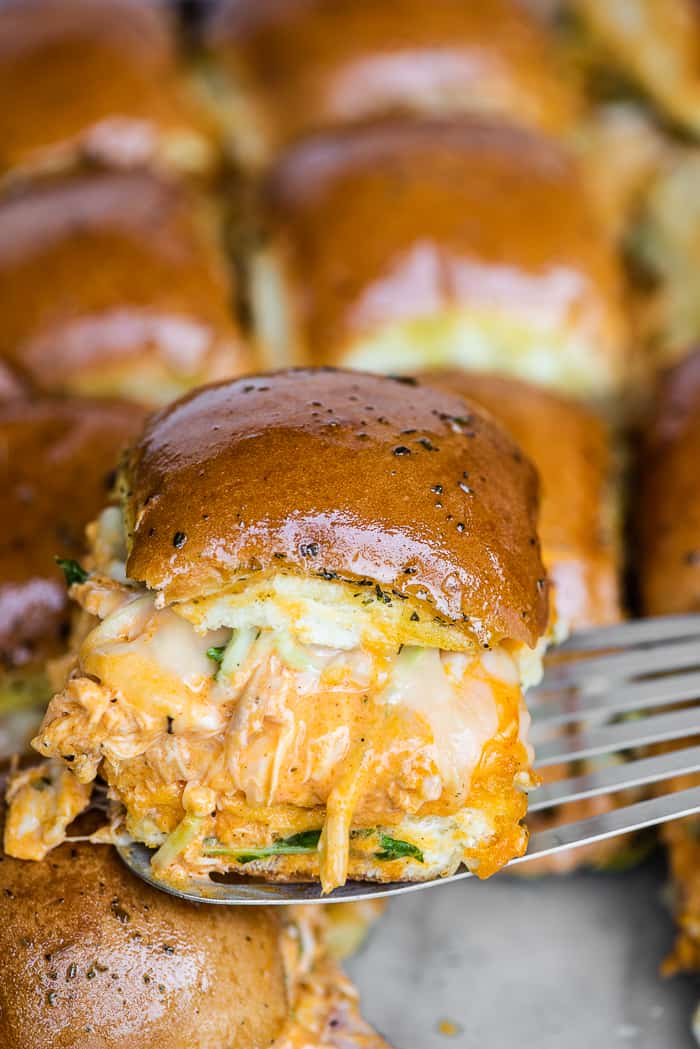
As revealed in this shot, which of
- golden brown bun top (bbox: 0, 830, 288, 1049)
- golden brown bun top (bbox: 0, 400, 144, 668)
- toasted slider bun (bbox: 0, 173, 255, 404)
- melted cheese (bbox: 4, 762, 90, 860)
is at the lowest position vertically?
golden brown bun top (bbox: 0, 830, 288, 1049)

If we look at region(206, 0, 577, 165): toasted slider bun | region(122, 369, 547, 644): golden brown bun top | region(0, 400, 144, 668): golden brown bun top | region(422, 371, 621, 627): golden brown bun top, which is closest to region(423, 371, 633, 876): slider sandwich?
region(422, 371, 621, 627): golden brown bun top

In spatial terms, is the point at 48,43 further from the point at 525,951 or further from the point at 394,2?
the point at 525,951

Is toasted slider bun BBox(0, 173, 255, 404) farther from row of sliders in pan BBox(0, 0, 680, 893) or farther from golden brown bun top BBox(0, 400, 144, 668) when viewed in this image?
golden brown bun top BBox(0, 400, 144, 668)

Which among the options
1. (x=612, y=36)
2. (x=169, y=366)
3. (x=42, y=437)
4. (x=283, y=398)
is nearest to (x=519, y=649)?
(x=283, y=398)

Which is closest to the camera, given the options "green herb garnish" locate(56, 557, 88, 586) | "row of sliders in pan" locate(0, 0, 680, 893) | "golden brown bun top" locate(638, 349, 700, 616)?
"green herb garnish" locate(56, 557, 88, 586)

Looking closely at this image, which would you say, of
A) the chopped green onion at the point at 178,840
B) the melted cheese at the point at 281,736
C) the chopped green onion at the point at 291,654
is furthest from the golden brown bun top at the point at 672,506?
the chopped green onion at the point at 178,840

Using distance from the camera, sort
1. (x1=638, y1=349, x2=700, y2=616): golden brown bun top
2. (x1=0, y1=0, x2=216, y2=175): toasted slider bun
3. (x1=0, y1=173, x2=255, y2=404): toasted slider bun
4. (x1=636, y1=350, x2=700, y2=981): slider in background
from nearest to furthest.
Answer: (x1=636, y1=350, x2=700, y2=981): slider in background
(x1=638, y1=349, x2=700, y2=616): golden brown bun top
(x1=0, y1=173, x2=255, y2=404): toasted slider bun
(x1=0, y1=0, x2=216, y2=175): toasted slider bun

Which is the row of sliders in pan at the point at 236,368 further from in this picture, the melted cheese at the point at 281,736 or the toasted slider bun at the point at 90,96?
the melted cheese at the point at 281,736
